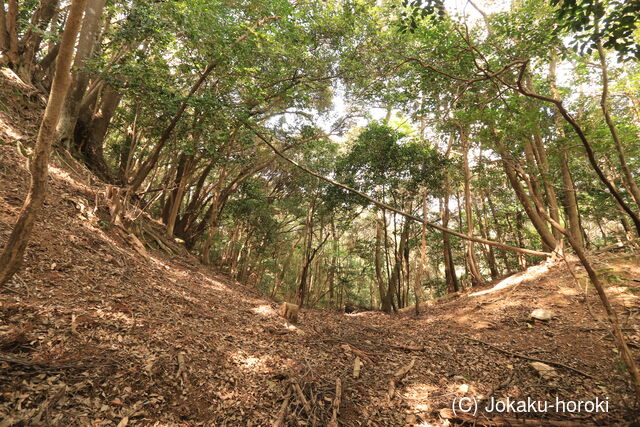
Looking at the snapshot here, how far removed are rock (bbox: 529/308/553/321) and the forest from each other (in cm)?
4

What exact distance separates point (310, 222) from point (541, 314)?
10.6 meters

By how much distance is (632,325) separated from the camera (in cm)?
548

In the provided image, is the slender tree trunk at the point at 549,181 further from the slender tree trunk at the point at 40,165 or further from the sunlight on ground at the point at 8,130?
the sunlight on ground at the point at 8,130

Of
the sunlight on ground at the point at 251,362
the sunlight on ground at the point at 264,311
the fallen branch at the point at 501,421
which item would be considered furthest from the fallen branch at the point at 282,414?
the sunlight on ground at the point at 264,311

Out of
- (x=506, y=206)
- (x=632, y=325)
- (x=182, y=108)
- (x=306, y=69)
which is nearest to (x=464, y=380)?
(x=632, y=325)

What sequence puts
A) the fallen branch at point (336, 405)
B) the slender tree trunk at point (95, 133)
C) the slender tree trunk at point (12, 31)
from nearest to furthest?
the fallen branch at point (336, 405) < the slender tree trunk at point (12, 31) < the slender tree trunk at point (95, 133)

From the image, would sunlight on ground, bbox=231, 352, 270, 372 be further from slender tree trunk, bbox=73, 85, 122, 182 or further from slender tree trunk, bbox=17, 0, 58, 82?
slender tree trunk, bbox=17, 0, 58, 82

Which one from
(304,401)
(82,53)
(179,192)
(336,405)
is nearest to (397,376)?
(336,405)

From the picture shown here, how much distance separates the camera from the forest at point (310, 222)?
3.12 meters

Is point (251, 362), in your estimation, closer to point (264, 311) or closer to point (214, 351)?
point (214, 351)

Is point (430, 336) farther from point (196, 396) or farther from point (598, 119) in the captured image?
point (598, 119)

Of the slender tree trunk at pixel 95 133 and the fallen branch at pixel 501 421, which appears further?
the slender tree trunk at pixel 95 133

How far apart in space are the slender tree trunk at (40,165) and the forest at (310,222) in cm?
2

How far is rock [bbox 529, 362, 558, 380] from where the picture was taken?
14.6 feet
